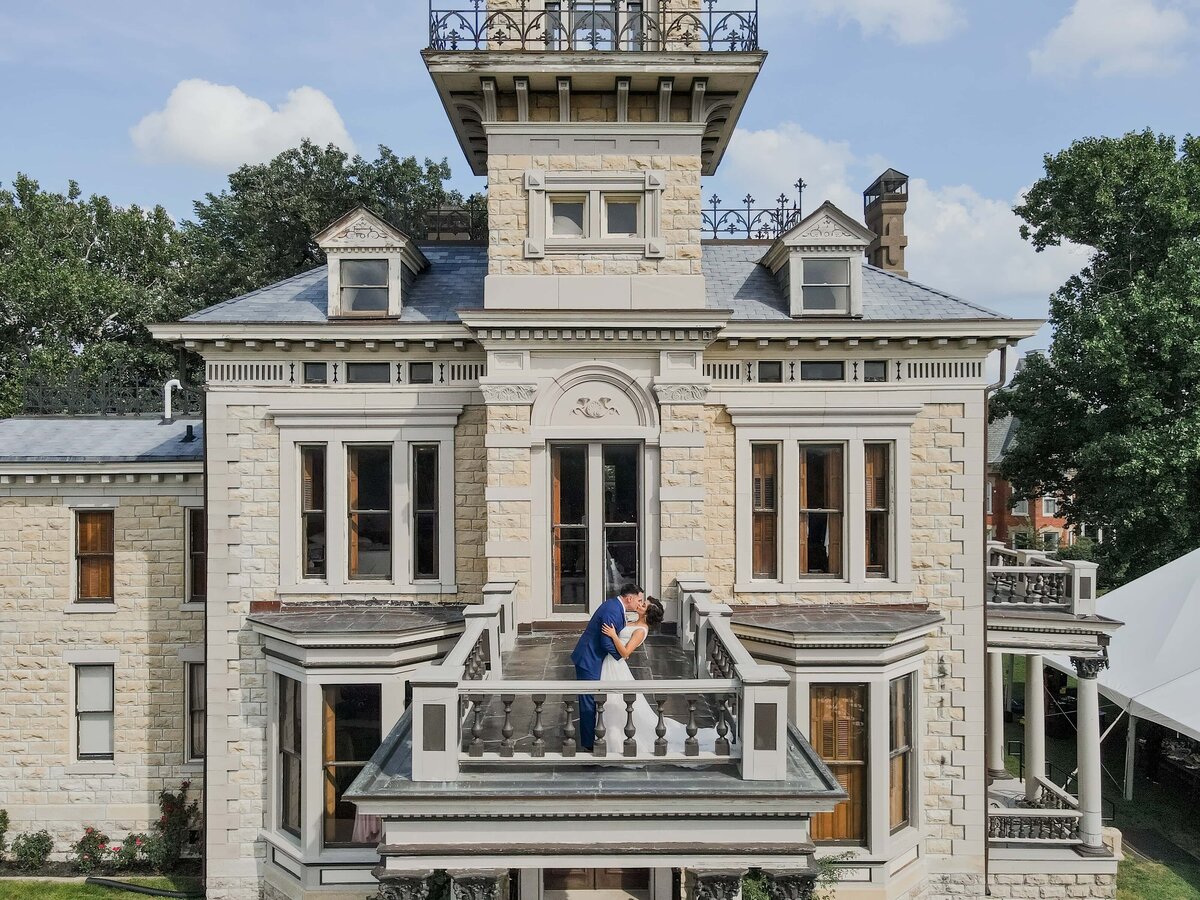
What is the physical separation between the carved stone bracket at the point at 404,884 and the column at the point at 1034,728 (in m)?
12.9

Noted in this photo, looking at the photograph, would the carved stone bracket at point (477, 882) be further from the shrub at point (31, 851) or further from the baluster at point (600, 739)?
the shrub at point (31, 851)

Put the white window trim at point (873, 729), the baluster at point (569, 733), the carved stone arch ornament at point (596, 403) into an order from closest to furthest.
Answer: the baluster at point (569, 733), the white window trim at point (873, 729), the carved stone arch ornament at point (596, 403)

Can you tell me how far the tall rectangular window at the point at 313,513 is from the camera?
13.6 meters

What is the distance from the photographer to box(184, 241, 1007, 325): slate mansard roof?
1346 centimetres

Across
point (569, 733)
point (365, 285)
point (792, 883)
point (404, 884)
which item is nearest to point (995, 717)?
point (792, 883)

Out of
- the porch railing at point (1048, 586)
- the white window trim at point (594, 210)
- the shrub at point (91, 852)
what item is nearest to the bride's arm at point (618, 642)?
the white window trim at point (594, 210)

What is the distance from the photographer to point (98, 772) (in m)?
15.4

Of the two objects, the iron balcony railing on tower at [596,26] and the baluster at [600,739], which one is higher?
the iron balcony railing on tower at [596,26]

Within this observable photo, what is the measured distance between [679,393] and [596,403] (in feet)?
4.24

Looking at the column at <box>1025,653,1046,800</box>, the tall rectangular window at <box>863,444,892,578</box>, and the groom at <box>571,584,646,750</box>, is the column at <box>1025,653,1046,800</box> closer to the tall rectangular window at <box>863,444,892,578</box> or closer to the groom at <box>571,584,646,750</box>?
the tall rectangular window at <box>863,444,892,578</box>

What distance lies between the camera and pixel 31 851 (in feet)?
49.1

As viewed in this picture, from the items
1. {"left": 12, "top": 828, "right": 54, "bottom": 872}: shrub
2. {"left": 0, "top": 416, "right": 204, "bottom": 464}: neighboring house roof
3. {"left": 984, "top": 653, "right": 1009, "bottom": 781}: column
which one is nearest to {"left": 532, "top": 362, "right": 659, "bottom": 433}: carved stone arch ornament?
{"left": 0, "top": 416, "right": 204, "bottom": 464}: neighboring house roof

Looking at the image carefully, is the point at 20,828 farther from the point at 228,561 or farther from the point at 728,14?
the point at 728,14

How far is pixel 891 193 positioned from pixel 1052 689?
1672cm
